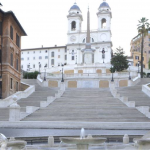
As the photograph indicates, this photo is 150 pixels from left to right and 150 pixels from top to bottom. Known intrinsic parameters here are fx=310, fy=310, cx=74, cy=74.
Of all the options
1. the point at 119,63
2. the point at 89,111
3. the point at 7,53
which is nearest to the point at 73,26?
the point at 119,63

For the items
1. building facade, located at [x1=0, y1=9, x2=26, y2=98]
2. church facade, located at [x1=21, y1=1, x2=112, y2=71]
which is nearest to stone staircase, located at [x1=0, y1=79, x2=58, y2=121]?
building facade, located at [x1=0, y1=9, x2=26, y2=98]

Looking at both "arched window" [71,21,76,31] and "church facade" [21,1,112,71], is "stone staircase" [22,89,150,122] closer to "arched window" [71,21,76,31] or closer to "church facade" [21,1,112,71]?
"church facade" [21,1,112,71]

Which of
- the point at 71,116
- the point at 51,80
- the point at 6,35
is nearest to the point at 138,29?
the point at 51,80

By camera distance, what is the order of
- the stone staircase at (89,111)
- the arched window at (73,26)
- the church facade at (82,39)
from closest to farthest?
the stone staircase at (89,111) < the church facade at (82,39) < the arched window at (73,26)

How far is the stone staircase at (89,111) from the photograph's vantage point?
26812 millimetres

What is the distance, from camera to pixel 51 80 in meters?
56.8

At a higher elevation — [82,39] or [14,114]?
[82,39]

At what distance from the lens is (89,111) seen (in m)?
29.7

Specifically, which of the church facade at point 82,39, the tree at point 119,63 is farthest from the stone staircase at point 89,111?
the church facade at point 82,39

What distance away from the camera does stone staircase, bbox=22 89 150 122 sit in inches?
1056

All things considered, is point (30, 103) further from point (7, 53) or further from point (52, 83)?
point (52, 83)

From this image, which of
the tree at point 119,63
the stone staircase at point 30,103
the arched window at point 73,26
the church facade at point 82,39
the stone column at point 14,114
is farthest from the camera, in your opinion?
the arched window at point 73,26

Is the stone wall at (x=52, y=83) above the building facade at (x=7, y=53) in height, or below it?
below

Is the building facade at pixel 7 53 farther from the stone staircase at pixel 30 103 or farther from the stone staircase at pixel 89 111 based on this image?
the stone staircase at pixel 89 111
